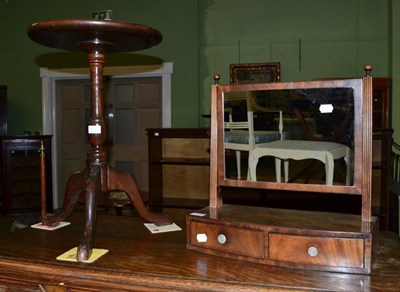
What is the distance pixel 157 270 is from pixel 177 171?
150 inches

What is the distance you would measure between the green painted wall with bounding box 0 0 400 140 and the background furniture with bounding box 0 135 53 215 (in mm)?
541

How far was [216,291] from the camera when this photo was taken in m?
0.93

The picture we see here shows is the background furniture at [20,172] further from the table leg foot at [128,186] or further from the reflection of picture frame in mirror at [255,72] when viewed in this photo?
the table leg foot at [128,186]

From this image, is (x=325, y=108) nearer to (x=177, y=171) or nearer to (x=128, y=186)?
(x=128, y=186)

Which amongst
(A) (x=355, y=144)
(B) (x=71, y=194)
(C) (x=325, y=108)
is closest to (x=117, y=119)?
(B) (x=71, y=194)

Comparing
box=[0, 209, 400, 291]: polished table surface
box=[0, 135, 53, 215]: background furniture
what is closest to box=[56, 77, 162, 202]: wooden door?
box=[0, 135, 53, 215]: background furniture

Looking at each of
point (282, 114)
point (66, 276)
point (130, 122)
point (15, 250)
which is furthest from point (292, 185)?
point (130, 122)

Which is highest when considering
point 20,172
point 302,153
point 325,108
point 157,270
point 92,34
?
point 92,34

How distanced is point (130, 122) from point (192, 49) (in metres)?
1.25

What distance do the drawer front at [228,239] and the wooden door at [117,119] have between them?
13.2 feet

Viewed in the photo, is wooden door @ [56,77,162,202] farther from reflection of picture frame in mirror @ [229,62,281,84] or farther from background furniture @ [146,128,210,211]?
reflection of picture frame in mirror @ [229,62,281,84]

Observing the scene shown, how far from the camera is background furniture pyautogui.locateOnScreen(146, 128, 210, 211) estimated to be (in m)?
4.44

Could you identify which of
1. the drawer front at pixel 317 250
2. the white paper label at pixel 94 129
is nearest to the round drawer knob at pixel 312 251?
the drawer front at pixel 317 250

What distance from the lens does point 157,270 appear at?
3.30 feet
